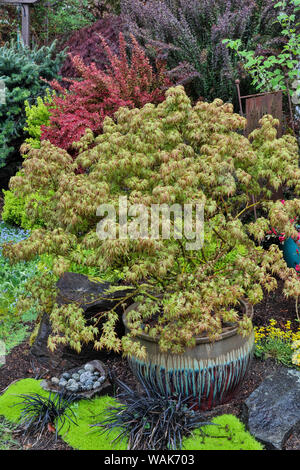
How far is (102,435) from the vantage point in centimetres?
318

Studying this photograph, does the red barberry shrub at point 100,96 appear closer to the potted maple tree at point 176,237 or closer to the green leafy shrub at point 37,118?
the green leafy shrub at point 37,118

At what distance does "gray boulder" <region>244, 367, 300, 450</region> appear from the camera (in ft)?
9.81

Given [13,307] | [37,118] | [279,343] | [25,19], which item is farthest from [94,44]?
[279,343]

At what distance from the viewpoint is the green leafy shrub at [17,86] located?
303 inches

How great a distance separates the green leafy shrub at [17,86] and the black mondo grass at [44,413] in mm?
5342

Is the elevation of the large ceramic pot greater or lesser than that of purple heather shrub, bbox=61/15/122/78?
lesser

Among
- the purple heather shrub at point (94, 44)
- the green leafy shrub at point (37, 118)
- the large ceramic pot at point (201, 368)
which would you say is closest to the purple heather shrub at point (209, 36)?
the purple heather shrub at point (94, 44)

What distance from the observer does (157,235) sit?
8.67 feet

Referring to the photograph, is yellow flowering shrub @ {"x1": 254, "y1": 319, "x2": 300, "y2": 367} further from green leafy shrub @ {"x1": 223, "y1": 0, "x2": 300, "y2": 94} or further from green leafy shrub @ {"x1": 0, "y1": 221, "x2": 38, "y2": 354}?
green leafy shrub @ {"x1": 223, "y1": 0, "x2": 300, "y2": 94}

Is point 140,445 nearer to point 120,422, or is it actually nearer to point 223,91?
point 120,422

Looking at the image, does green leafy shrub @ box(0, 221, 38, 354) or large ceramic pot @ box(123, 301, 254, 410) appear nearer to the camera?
large ceramic pot @ box(123, 301, 254, 410)

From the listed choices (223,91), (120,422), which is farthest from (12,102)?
(120,422)

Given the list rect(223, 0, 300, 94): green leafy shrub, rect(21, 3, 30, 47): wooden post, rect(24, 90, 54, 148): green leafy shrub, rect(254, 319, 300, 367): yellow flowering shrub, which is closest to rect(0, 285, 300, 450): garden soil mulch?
rect(254, 319, 300, 367): yellow flowering shrub

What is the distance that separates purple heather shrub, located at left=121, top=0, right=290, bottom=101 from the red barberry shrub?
13.8 inches
